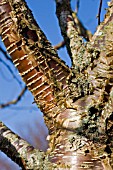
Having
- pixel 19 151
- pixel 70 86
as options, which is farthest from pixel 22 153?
pixel 70 86

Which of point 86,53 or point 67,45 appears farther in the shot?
point 67,45

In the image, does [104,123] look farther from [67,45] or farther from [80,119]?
[67,45]

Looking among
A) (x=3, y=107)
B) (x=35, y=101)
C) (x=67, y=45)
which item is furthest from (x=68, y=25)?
(x=3, y=107)

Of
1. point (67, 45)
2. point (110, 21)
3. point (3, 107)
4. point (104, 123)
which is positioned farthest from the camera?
point (3, 107)

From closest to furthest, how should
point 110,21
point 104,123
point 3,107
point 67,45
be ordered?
1. point 104,123
2. point 110,21
3. point 67,45
4. point 3,107

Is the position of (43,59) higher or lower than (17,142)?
higher

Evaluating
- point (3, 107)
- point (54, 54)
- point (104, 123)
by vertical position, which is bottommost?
point (3, 107)

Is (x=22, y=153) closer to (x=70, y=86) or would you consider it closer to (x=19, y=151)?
(x=19, y=151)

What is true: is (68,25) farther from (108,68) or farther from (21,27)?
(108,68)
